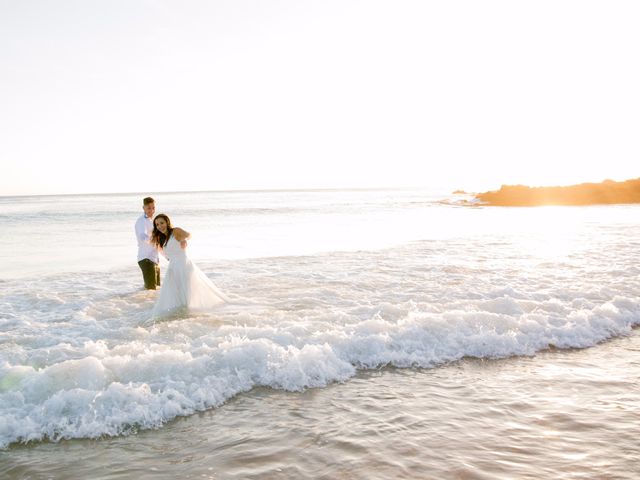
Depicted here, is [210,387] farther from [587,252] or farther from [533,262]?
[587,252]

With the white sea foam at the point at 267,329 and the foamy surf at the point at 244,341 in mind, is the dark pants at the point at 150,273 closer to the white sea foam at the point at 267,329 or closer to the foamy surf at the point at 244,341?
the white sea foam at the point at 267,329

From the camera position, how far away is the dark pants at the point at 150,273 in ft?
42.7

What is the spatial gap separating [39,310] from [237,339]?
19.4 feet

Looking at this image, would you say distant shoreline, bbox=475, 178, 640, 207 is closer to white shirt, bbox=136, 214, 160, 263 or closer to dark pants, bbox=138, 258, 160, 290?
dark pants, bbox=138, 258, 160, 290

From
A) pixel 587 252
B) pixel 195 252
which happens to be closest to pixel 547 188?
pixel 587 252

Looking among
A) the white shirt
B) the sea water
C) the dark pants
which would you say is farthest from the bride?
the dark pants

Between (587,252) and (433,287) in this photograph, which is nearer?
(433,287)

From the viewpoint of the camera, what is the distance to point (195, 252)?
22.3 m

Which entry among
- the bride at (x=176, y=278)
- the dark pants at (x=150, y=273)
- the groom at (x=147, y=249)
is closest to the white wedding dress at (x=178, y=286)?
the bride at (x=176, y=278)

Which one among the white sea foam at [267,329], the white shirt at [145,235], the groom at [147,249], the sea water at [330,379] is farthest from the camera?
the white shirt at [145,235]

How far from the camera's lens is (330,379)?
7207mm

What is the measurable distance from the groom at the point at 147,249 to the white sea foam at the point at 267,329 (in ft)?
1.59

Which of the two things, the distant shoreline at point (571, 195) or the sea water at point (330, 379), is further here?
the distant shoreline at point (571, 195)

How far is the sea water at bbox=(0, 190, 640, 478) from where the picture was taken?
5000 millimetres
